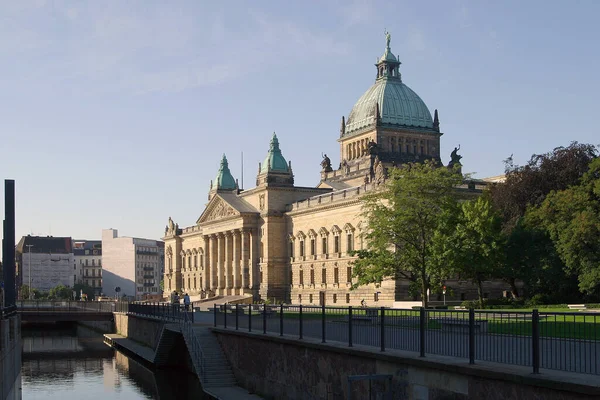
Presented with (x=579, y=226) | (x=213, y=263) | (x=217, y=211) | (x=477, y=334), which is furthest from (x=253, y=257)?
(x=477, y=334)

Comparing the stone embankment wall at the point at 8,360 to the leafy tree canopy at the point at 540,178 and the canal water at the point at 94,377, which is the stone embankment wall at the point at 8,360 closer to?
the canal water at the point at 94,377

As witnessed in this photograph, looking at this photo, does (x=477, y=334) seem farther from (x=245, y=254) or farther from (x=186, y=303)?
(x=245, y=254)

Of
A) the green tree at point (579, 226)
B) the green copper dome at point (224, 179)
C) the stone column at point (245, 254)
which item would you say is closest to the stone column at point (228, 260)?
the stone column at point (245, 254)

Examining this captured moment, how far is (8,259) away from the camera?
148 feet

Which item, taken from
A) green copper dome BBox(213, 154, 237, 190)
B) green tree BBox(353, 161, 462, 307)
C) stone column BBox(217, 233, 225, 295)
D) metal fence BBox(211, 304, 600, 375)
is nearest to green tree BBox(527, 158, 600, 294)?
green tree BBox(353, 161, 462, 307)

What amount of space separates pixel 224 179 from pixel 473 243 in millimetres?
86391

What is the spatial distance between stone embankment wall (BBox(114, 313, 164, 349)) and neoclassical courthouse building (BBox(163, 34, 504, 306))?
93.2 ft

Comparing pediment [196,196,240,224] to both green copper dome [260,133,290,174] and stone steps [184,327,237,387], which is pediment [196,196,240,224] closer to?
green copper dome [260,133,290,174]

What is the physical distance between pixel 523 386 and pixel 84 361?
160ft

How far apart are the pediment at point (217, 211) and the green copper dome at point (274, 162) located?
730 cm

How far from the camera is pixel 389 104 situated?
13312cm

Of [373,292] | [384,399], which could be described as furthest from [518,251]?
[384,399]

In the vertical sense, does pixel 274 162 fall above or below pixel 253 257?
above

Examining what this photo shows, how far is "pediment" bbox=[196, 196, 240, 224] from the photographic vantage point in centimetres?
12971
